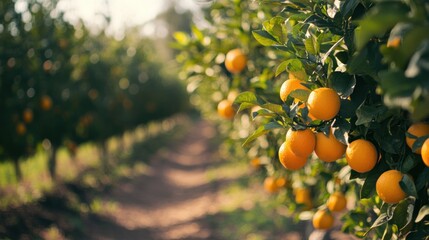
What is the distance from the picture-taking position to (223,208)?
704 centimetres

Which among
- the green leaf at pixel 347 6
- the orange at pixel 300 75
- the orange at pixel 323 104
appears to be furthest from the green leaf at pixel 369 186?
the green leaf at pixel 347 6

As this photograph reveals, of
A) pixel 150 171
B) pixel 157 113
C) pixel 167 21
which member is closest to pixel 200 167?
pixel 150 171

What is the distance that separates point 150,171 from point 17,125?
6011 mm

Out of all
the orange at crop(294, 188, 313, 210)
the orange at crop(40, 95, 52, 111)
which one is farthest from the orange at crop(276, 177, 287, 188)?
the orange at crop(40, 95, 52, 111)

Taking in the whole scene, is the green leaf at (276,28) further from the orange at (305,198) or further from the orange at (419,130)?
the orange at (305,198)

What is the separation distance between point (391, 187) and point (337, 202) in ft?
3.00

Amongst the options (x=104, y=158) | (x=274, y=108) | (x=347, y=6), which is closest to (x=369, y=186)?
(x=274, y=108)

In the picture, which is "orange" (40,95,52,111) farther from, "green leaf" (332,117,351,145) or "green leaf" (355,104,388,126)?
"green leaf" (355,104,388,126)

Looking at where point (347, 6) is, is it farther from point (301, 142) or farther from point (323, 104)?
point (301, 142)

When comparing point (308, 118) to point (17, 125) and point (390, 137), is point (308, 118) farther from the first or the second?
point (17, 125)

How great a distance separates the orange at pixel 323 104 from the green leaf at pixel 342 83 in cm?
6

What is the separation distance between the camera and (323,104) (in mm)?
1318

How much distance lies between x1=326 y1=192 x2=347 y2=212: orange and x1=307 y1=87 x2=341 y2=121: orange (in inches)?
39.6

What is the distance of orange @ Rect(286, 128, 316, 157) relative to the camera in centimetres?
139
